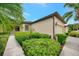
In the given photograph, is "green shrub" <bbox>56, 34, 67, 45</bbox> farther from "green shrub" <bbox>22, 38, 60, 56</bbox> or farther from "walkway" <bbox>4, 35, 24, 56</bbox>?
"walkway" <bbox>4, 35, 24, 56</bbox>

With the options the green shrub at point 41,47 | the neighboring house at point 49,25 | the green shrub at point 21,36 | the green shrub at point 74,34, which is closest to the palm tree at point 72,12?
the neighboring house at point 49,25

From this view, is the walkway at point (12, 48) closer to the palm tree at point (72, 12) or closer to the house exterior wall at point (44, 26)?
the house exterior wall at point (44, 26)

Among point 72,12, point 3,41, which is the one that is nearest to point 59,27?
point 72,12

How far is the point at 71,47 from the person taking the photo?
268cm

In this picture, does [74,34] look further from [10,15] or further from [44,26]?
[10,15]

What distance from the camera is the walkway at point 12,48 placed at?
8.75ft

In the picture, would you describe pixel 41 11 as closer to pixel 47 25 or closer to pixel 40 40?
pixel 47 25

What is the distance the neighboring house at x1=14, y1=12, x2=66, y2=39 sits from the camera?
8.92 ft

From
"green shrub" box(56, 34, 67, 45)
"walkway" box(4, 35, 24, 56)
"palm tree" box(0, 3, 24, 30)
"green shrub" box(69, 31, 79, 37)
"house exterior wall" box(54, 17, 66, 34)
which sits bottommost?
"walkway" box(4, 35, 24, 56)

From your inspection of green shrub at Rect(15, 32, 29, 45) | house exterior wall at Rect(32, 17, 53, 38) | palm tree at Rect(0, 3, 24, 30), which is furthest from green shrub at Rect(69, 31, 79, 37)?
palm tree at Rect(0, 3, 24, 30)

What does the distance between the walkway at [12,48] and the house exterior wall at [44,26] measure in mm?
351

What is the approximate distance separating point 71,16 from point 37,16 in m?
0.52

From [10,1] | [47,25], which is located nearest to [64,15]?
[47,25]

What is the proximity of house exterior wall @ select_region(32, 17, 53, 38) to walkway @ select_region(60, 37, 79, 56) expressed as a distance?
0.97 ft
